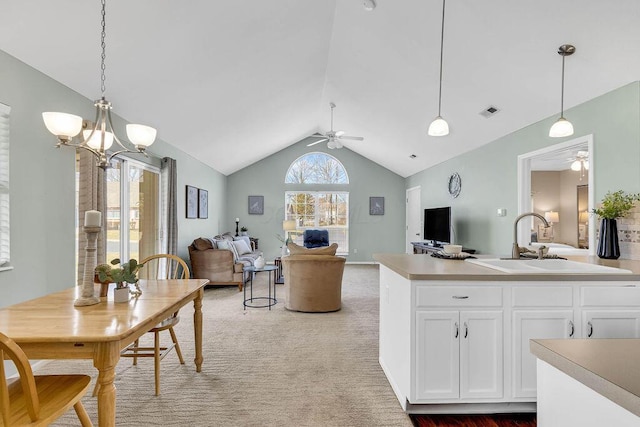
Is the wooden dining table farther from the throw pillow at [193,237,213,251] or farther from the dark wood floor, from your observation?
the throw pillow at [193,237,213,251]

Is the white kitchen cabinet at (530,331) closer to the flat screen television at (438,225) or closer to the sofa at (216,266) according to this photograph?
the flat screen television at (438,225)

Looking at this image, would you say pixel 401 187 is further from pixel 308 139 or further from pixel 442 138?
pixel 442 138

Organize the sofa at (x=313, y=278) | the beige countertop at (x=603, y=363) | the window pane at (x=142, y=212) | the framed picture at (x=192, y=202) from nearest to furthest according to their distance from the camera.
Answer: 1. the beige countertop at (x=603, y=363)
2. the sofa at (x=313, y=278)
3. the window pane at (x=142, y=212)
4. the framed picture at (x=192, y=202)

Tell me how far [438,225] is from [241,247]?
4.12m

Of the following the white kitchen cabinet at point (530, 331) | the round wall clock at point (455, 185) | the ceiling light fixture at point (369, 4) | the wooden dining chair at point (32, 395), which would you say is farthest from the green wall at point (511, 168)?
the wooden dining chair at point (32, 395)

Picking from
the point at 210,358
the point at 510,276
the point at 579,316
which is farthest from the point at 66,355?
the point at 579,316

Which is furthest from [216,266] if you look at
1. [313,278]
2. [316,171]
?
[316,171]

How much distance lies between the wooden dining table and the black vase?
10.7ft

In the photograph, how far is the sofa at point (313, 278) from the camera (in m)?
4.37

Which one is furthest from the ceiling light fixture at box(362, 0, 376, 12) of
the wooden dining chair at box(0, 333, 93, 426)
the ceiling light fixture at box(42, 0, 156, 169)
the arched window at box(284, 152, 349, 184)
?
the arched window at box(284, 152, 349, 184)

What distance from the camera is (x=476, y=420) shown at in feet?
6.89

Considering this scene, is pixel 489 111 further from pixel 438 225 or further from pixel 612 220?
pixel 438 225

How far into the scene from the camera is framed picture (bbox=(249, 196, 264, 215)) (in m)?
9.18

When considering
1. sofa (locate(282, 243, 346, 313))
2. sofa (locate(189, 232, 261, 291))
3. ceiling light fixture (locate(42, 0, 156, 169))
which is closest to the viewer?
ceiling light fixture (locate(42, 0, 156, 169))
